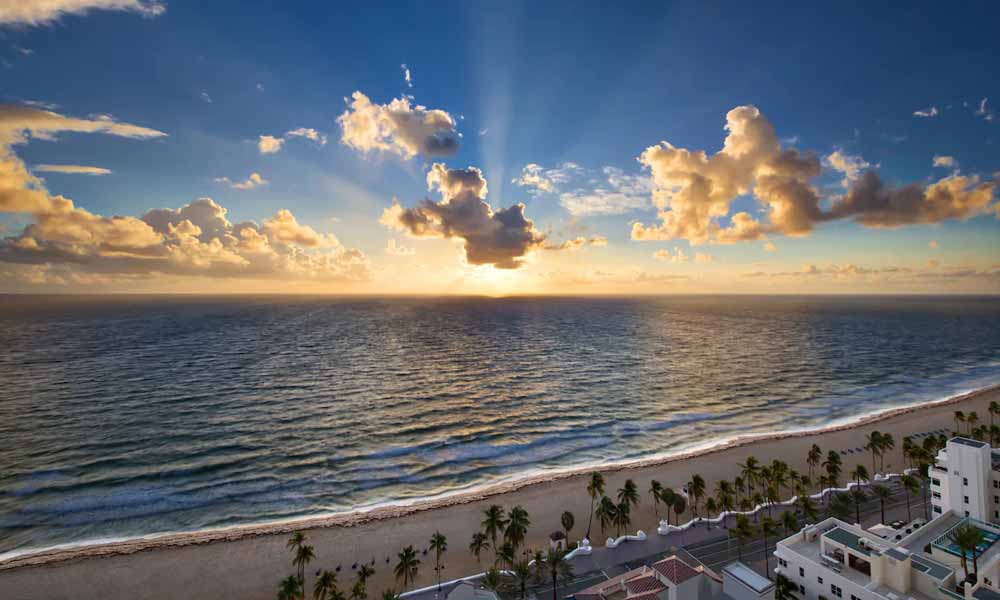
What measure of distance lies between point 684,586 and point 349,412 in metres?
68.8

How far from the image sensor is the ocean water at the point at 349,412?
53125mm

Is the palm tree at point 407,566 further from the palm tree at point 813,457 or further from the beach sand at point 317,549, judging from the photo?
the palm tree at point 813,457

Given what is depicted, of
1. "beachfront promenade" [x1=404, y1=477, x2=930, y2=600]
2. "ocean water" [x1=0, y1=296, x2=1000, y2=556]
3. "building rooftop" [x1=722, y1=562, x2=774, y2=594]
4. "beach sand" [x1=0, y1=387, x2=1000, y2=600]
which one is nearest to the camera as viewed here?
"building rooftop" [x1=722, y1=562, x2=774, y2=594]

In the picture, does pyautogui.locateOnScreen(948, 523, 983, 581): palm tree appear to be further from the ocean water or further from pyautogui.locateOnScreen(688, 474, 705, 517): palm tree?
the ocean water

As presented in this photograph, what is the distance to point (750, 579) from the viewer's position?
30.0m

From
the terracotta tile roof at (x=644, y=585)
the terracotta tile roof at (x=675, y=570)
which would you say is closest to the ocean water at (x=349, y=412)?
the terracotta tile roof at (x=644, y=585)

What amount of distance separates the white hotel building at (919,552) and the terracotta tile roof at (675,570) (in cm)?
914

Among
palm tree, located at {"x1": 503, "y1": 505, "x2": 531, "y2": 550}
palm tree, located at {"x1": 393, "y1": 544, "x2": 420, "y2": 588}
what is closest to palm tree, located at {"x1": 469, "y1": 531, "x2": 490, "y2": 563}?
palm tree, located at {"x1": 503, "y1": 505, "x2": 531, "y2": 550}

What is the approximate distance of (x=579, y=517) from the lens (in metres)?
48.7

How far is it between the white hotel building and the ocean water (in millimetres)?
32986

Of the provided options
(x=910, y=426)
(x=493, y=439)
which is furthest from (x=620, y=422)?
(x=910, y=426)

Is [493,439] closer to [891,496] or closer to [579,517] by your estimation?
[579,517]

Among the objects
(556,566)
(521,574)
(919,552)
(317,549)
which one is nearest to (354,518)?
(317,549)

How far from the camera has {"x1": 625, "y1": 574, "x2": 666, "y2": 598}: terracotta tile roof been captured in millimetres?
29875
